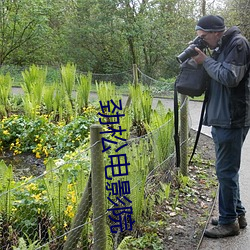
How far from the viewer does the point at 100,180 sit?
94.2 inches

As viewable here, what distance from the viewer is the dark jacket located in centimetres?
277

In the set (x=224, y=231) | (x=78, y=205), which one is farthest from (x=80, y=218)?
(x=224, y=231)

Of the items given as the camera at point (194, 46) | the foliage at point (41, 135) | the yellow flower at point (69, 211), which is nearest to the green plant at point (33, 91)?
the foliage at point (41, 135)

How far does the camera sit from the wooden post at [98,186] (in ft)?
7.69

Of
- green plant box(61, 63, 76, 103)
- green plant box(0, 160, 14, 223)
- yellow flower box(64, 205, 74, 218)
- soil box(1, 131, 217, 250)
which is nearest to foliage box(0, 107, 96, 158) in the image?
soil box(1, 131, 217, 250)

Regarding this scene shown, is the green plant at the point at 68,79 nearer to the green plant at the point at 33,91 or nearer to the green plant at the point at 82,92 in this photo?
the green plant at the point at 82,92

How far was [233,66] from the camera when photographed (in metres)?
2.75

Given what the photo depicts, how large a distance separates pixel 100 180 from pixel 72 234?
1.42ft

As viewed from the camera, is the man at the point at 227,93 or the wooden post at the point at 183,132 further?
the wooden post at the point at 183,132

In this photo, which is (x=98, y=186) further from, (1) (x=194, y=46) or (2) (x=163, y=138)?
(2) (x=163, y=138)

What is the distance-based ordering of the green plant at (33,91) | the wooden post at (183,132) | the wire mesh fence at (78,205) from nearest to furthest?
the wire mesh fence at (78,205)
the wooden post at (183,132)
the green plant at (33,91)

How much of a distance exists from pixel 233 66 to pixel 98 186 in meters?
1.34

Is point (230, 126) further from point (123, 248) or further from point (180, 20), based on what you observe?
point (180, 20)

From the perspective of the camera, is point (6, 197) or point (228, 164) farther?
point (228, 164)
